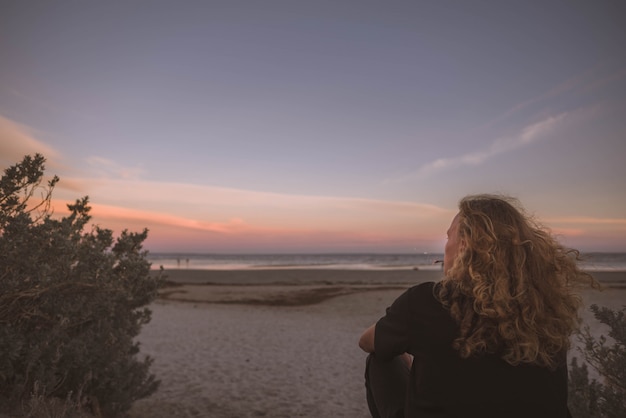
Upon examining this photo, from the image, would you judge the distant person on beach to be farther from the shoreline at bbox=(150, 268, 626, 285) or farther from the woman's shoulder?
the shoreline at bbox=(150, 268, 626, 285)

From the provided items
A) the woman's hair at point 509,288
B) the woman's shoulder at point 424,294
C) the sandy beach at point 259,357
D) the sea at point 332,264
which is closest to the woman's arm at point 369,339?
the woman's shoulder at point 424,294

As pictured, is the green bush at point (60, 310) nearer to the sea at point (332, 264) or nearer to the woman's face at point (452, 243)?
the woman's face at point (452, 243)

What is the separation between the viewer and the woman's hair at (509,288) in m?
2.07

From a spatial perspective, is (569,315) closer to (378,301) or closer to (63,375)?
(63,375)

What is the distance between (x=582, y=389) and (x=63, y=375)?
5.64 meters

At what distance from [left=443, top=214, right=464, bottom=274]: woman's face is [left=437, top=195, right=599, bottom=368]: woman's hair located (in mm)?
80

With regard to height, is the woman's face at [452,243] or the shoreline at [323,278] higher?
the woman's face at [452,243]

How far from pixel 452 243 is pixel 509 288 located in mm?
438

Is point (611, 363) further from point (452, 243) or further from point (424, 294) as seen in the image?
point (424, 294)

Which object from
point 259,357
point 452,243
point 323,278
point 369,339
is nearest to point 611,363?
point 452,243

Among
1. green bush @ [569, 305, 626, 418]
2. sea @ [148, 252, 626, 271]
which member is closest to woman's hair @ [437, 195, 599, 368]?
green bush @ [569, 305, 626, 418]

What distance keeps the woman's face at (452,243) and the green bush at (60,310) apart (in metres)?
3.43

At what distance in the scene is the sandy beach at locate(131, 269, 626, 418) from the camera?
22.7 ft

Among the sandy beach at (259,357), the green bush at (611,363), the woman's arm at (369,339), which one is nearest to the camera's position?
the woman's arm at (369,339)
